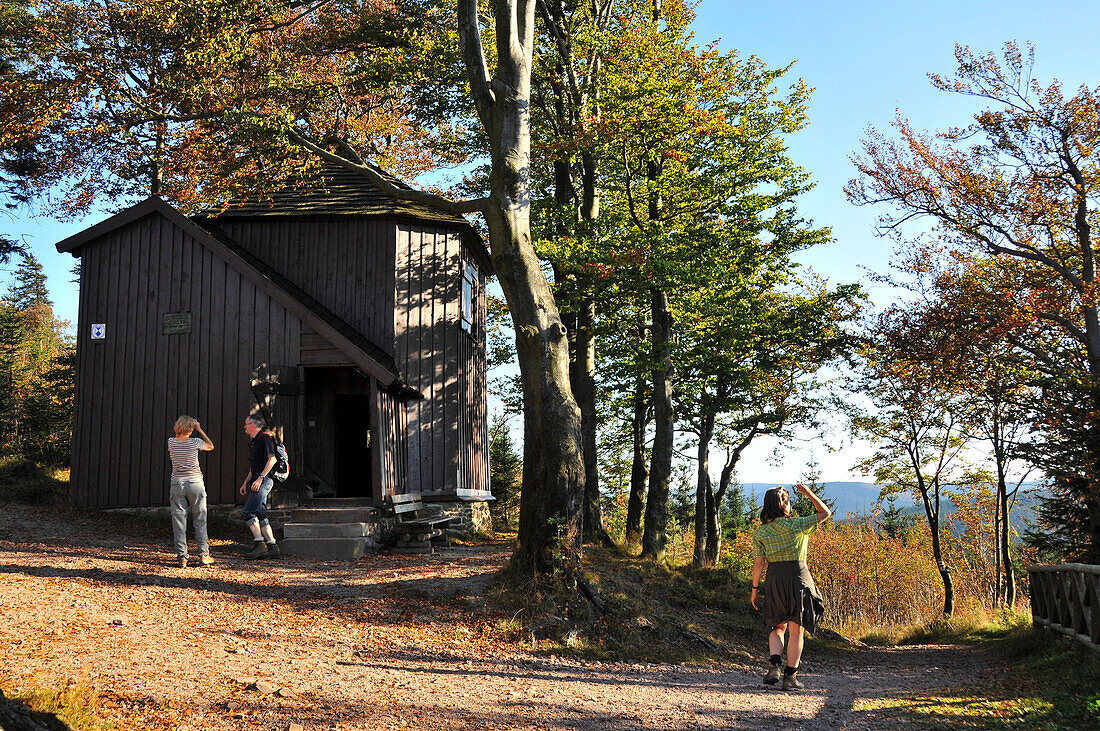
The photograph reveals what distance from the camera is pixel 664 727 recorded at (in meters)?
5.97

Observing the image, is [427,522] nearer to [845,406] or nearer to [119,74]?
[119,74]

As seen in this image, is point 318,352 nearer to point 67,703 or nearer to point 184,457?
point 184,457

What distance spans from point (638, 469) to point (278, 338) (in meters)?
11.0

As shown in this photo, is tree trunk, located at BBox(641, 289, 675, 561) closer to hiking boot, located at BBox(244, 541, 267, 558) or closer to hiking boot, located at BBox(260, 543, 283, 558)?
hiking boot, located at BBox(260, 543, 283, 558)

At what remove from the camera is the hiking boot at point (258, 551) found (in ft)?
39.2

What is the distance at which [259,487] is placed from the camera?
38.7 feet

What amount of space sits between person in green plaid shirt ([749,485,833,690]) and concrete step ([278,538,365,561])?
7.40 meters

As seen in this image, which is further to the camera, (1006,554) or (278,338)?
(1006,554)

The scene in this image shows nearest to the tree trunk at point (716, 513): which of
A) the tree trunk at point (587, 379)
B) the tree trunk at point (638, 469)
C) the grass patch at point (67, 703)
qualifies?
the tree trunk at point (638, 469)

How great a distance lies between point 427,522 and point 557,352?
17.6 ft

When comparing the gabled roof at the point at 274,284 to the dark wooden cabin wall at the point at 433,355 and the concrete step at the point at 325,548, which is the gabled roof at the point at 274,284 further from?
the concrete step at the point at 325,548

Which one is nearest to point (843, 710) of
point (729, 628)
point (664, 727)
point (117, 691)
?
point (664, 727)

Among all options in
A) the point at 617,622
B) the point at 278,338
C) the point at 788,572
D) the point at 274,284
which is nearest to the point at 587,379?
the point at 278,338

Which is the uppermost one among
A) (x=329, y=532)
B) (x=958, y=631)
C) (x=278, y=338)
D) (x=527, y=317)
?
(x=278, y=338)
